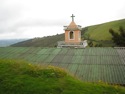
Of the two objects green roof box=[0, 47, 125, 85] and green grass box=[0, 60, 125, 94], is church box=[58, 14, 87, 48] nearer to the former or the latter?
green roof box=[0, 47, 125, 85]

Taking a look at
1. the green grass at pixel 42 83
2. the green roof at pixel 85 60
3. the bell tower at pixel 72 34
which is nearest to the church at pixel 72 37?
the bell tower at pixel 72 34

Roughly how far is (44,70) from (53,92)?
2679 millimetres

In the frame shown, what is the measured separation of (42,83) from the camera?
11.8 metres

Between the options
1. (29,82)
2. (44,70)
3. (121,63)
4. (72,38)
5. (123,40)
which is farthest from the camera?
(123,40)

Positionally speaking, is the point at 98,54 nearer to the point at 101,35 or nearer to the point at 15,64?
the point at 15,64

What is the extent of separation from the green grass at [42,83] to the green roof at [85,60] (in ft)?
20.0

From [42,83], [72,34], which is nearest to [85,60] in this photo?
[42,83]

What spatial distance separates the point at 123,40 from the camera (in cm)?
7019

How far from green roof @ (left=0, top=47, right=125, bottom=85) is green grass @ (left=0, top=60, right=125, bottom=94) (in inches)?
240

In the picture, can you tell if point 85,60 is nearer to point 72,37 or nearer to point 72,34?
point 72,37

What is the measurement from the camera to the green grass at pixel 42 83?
11.2 metres

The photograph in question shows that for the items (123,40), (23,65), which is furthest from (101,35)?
(23,65)

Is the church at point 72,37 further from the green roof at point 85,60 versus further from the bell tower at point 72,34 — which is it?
the green roof at point 85,60

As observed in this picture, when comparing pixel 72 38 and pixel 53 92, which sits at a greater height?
pixel 72 38
